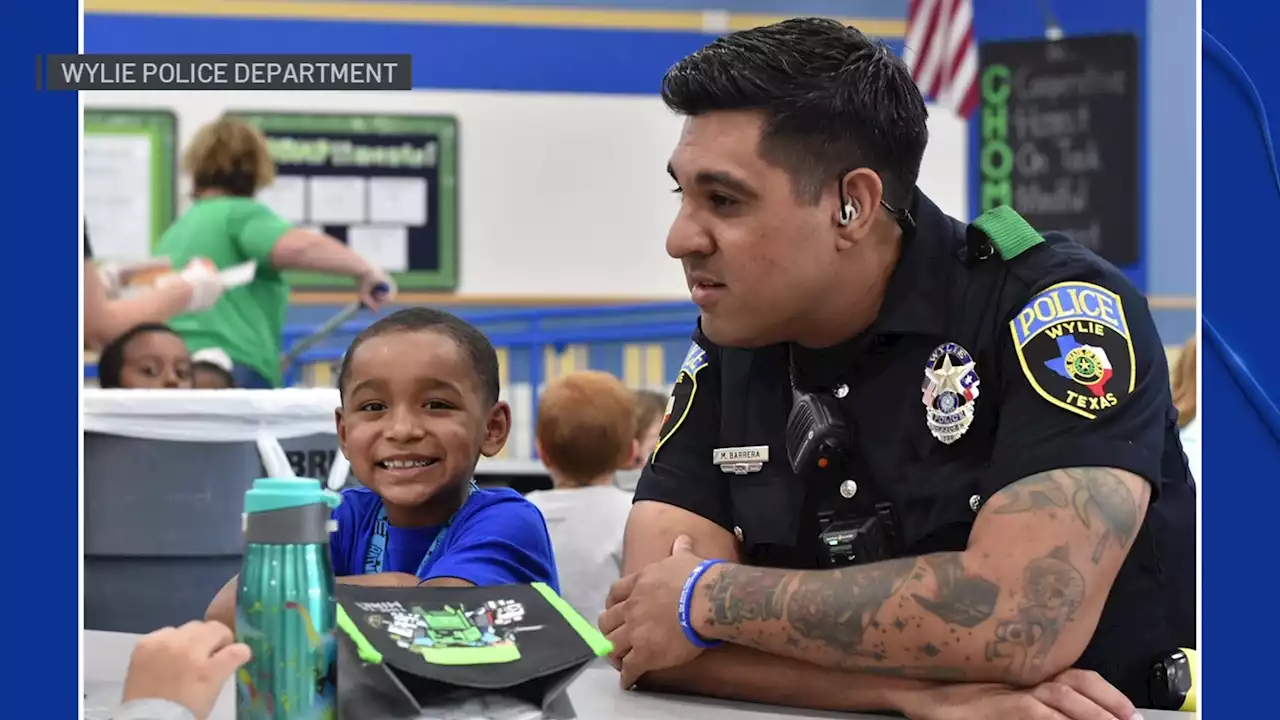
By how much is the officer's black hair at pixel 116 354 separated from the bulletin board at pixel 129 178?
136 inches

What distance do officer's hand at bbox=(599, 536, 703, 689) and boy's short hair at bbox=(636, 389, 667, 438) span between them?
7.76 ft

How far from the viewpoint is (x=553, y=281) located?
24.7 feet

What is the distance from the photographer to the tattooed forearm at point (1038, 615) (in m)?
1.27

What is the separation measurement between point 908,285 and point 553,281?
19.9ft

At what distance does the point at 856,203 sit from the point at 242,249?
3294 mm

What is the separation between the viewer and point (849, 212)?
1513 mm

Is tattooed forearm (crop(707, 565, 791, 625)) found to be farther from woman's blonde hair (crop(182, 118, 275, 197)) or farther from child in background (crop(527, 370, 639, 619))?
woman's blonde hair (crop(182, 118, 275, 197))

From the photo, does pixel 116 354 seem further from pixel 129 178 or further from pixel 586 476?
pixel 129 178

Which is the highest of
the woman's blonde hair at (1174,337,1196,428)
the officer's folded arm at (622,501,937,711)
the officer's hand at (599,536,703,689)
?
the woman's blonde hair at (1174,337,1196,428)

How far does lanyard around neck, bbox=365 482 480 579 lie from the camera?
5.52 ft

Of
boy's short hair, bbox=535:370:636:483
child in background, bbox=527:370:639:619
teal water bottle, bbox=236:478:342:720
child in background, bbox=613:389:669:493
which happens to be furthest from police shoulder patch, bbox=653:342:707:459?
child in background, bbox=613:389:669:493

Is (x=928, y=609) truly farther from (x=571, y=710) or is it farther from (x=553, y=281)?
(x=553, y=281)

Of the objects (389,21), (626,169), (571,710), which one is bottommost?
(571,710)
